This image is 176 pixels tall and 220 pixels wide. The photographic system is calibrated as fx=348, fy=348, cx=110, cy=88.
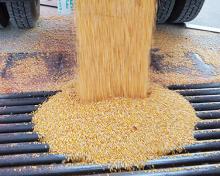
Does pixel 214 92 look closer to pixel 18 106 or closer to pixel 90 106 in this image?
pixel 90 106

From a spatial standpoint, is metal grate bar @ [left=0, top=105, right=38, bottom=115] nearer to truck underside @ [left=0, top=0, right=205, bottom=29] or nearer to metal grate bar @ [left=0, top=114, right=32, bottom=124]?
metal grate bar @ [left=0, top=114, right=32, bottom=124]

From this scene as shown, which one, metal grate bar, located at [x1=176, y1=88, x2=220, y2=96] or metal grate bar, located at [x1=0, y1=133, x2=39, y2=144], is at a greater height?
metal grate bar, located at [x1=176, y1=88, x2=220, y2=96]

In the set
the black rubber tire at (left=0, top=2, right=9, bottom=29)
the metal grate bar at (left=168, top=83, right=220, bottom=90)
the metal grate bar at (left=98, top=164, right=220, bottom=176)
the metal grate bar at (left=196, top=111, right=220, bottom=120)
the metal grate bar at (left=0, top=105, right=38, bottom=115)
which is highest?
the black rubber tire at (left=0, top=2, right=9, bottom=29)

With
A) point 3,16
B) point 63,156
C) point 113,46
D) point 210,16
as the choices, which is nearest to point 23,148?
point 63,156

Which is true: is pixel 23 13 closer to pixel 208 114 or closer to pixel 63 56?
pixel 63 56

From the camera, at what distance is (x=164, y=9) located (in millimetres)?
2625

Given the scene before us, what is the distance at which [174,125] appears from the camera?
163 centimetres

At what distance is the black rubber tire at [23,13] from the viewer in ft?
8.20

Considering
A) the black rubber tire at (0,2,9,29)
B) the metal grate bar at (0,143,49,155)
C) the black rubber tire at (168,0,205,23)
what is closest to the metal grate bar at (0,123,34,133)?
the metal grate bar at (0,143,49,155)

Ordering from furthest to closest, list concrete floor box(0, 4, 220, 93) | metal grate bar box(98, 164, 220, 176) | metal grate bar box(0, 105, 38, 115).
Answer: concrete floor box(0, 4, 220, 93)
metal grate bar box(0, 105, 38, 115)
metal grate bar box(98, 164, 220, 176)

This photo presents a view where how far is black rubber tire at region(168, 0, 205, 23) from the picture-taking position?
256 centimetres

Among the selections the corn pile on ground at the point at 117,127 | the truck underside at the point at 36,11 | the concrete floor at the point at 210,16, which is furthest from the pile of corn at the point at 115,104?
the concrete floor at the point at 210,16

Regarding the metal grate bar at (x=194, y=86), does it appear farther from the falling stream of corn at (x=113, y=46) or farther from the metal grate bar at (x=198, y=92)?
the falling stream of corn at (x=113, y=46)

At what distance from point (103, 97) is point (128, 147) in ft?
1.11
